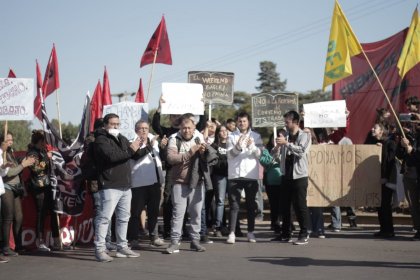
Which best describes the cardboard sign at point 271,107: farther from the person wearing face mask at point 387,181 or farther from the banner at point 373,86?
the banner at point 373,86

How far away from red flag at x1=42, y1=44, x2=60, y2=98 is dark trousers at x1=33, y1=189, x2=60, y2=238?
103 inches

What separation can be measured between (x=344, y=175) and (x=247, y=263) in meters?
3.82

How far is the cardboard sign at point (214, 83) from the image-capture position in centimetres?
1320

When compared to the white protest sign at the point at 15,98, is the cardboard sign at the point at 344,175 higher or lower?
lower

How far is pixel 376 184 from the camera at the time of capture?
11320 mm

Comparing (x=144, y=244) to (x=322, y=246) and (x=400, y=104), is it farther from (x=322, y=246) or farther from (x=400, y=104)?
(x=400, y=104)

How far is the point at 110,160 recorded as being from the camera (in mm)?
8672

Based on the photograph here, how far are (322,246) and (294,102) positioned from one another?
Result: 12.2 feet

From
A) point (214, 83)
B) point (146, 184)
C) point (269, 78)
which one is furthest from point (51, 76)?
point (269, 78)

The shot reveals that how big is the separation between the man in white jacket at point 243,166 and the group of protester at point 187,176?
2 centimetres

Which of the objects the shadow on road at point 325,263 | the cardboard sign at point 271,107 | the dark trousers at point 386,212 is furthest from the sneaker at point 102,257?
the cardboard sign at point 271,107

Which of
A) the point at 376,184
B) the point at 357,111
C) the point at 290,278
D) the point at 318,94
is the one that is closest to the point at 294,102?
the point at 376,184

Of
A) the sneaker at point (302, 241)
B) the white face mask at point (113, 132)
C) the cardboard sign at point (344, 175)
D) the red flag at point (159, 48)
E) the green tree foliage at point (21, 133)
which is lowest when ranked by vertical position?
the sneaker at point (302, 241)

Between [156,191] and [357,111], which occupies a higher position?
[357,111]
